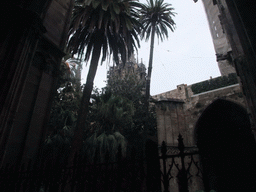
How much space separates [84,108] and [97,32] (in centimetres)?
502

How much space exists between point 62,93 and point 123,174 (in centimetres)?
1558

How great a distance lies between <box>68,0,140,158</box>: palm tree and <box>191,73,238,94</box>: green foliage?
6.03 meters

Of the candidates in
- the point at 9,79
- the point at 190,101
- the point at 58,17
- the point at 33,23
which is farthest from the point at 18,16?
the point at 190,101

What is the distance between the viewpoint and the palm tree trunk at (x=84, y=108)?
872 centimetres

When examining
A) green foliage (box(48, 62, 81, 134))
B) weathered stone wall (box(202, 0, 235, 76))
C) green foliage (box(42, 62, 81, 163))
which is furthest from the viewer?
weathered stone wall (box(202, 0, 235, 76))

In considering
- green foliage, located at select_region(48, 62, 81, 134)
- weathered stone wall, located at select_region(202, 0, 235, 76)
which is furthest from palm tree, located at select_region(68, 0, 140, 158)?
weathered stone wall, located at select_region(202, 0, 235, 76)

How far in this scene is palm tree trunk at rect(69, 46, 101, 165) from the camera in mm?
8719

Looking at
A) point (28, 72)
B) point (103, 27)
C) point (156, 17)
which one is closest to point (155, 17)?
point (156, 17)

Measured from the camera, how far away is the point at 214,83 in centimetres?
1368

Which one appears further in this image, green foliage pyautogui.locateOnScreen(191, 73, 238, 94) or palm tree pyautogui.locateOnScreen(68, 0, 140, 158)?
green foliage pyautogui.locateOnScreen(191, 73, 238, 94)

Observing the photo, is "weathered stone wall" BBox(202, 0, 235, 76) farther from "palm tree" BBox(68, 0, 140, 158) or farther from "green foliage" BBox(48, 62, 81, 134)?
"green foliage" BBox(48, 62, 81, 134)

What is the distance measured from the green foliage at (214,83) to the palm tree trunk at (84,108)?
832 cm

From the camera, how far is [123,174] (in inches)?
77.3

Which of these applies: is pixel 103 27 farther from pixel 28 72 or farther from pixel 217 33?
pixel 217 33
